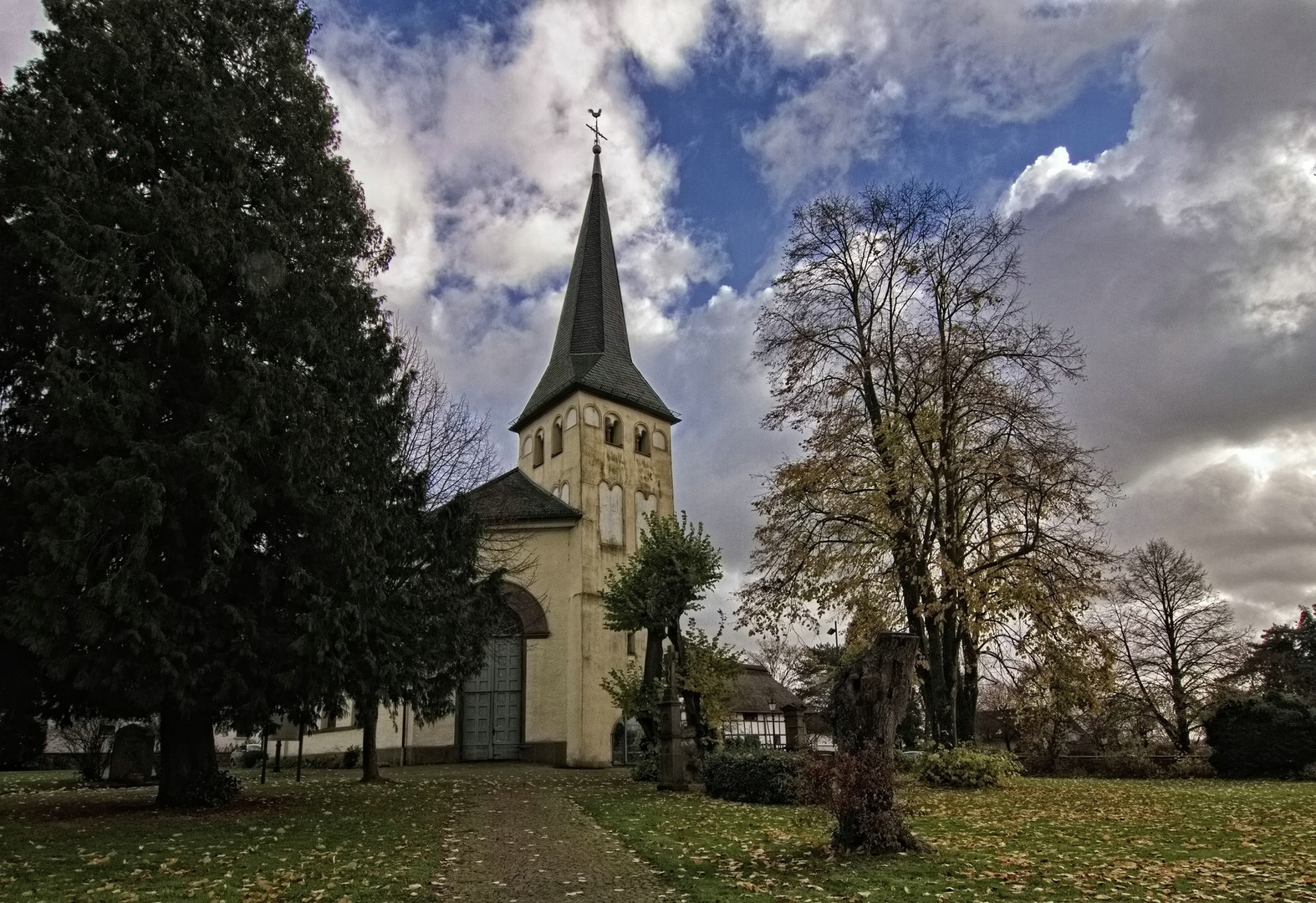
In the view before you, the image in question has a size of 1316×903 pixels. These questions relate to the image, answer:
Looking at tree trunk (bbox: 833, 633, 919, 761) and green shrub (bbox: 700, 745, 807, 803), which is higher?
tree trunk (bbox: 833, 633, 919, 761)

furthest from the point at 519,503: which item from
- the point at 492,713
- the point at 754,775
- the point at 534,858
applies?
the point at 534,858

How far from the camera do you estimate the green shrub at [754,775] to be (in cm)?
1393

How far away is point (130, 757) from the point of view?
1791cm

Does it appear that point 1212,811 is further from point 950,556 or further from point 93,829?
point 93,829

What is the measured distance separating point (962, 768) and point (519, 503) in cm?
1775

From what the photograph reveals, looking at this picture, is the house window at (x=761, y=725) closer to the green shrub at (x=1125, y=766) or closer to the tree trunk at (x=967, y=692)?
the green shrub at (x=1125, y=766)

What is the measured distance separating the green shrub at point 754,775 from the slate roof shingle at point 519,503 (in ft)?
41.5

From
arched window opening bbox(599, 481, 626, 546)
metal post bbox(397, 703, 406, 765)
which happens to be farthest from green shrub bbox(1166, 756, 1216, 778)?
metal post bbox(397, 703, 406, 765)

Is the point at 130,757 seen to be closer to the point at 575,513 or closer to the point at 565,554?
the point at 565,554

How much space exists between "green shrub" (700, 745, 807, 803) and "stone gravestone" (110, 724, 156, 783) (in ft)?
40.8

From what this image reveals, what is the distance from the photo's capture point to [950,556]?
59.0 ft

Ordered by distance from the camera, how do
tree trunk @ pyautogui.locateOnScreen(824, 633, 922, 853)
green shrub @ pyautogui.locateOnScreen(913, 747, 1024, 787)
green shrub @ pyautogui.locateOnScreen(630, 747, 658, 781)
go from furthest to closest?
green shrub @ pyautogui.locateOnScreen(630, 747, 658, 781), green shrub @ pyautogui.locateOnScreen(913, 747, 1024, 787), tree trunk @ pyautogui.locateOnScreen(824, 633, 922, 853)

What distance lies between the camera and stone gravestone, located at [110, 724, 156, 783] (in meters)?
17.8

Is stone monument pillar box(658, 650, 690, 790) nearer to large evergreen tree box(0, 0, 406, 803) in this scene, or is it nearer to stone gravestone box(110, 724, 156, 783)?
large evergreen tree box(0, 0, 406, 803)
